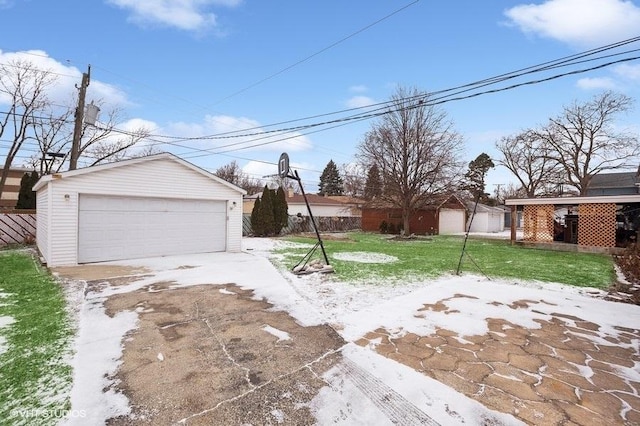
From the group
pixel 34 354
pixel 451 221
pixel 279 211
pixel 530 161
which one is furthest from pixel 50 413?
pixel 530 161

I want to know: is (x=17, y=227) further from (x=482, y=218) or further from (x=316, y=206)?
(x=482, y=218)

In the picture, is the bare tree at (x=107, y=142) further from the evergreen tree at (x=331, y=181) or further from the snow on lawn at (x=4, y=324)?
the evergreen tree at (x=331, y=181)

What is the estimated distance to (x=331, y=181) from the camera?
57.8 meters

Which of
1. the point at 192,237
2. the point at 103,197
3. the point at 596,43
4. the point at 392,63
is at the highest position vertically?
the point at 392,63

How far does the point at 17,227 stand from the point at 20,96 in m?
8.89

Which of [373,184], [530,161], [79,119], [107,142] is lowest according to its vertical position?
[373,184]

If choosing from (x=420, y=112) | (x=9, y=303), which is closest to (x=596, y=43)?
(x=9, y=303)

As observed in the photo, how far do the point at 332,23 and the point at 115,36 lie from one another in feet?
23.6

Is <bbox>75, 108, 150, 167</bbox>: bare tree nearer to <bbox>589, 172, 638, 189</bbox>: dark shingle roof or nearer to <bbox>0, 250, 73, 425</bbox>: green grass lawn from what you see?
<bbox>0, 250, 73, 425</bbox>: green grass lawn

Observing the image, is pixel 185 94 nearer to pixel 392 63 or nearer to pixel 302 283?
pixel 392 63

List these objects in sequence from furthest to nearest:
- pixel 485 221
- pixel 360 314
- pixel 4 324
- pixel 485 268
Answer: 1. pixel 485 221
2. pixel 485 268
3. pixel 360 314
4. pixel 4 324

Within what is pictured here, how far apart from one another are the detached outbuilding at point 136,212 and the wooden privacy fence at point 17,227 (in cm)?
433

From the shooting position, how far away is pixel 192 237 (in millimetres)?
11203

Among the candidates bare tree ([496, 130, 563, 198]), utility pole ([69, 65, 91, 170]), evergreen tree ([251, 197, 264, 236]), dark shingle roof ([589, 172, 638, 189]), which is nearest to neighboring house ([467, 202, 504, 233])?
bare tree ([496, 130, 563, 198])
